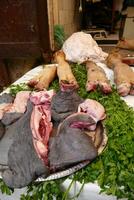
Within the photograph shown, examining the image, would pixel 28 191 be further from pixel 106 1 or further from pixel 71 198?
pixel 106 1

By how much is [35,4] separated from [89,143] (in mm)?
1253

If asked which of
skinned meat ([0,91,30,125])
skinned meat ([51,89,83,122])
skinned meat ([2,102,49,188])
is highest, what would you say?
skinned meat ([51,89,83,122])

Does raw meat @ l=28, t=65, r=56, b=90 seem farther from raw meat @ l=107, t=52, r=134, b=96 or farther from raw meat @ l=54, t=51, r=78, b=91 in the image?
raw meat @ l=107, t=52, r=134, b=96

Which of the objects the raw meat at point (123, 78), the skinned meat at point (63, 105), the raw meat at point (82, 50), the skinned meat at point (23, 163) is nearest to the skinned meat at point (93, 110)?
the skinned meat at point (63, 105)

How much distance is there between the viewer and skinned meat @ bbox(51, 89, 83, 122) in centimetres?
89

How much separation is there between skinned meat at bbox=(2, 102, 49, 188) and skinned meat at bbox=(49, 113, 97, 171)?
0.14 ft

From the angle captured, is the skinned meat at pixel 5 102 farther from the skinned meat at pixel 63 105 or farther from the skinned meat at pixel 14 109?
the skinned meat at pixel 63 105

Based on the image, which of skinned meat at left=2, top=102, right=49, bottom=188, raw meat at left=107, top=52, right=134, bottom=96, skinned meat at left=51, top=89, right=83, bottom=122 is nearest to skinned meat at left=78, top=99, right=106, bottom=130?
skinned meat at left=51, top=89, right=83, bottom=122

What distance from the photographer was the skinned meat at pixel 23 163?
0.71 metres

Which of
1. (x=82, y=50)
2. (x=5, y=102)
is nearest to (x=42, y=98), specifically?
(x=5, y=102)

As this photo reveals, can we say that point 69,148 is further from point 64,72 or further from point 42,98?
point 64,72

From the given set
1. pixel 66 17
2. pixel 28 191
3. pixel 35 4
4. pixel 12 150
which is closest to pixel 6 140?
pixel 12 150

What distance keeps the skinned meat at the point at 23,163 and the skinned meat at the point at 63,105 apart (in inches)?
4.7

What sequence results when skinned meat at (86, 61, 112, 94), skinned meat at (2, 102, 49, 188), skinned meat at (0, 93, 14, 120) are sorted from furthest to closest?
1. skinned meat at (86, 61, 112, 94)
2. skinned meat at (0, 93, 14, 120)
3. skinned meat at (2, 102, 49, 188)
